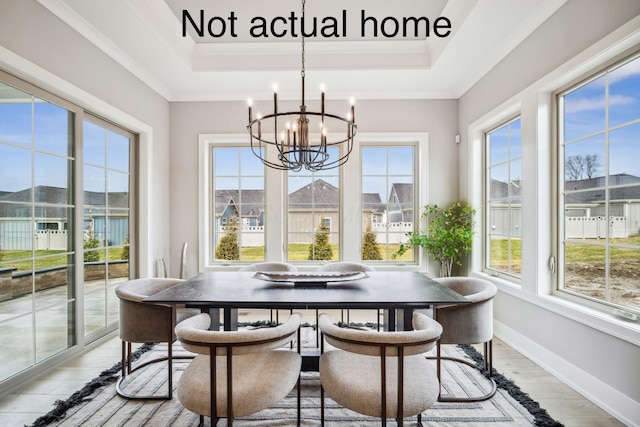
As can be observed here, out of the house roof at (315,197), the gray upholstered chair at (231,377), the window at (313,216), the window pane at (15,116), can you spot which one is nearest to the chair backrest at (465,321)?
the gray upholstered chair at (231,377)

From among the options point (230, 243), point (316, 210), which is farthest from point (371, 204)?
point (230, 243)

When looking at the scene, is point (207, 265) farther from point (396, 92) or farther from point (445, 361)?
point (396, 92)

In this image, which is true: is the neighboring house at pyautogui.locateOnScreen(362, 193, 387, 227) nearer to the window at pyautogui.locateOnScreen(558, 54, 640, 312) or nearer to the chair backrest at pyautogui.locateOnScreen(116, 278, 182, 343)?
the window at pyautogui.locateOnScreen(558, 54, 640, 312)

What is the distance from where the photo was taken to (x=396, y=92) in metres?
4.12

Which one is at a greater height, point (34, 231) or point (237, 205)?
point (237, 205)

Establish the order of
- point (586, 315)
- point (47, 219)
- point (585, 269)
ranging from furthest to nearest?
point (47, 219), point (585, 269), point (586, 315)

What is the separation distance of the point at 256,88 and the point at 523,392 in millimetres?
3919

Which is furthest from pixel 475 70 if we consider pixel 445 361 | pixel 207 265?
pixel 207 265

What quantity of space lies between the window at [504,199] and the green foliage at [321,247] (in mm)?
1876

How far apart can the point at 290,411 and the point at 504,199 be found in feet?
9.15

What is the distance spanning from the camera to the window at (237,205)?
433 cm

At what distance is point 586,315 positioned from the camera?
214 centimetres

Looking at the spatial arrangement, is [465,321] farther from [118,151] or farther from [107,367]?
[118,151]

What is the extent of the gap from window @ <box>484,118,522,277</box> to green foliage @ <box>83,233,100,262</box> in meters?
3.97
